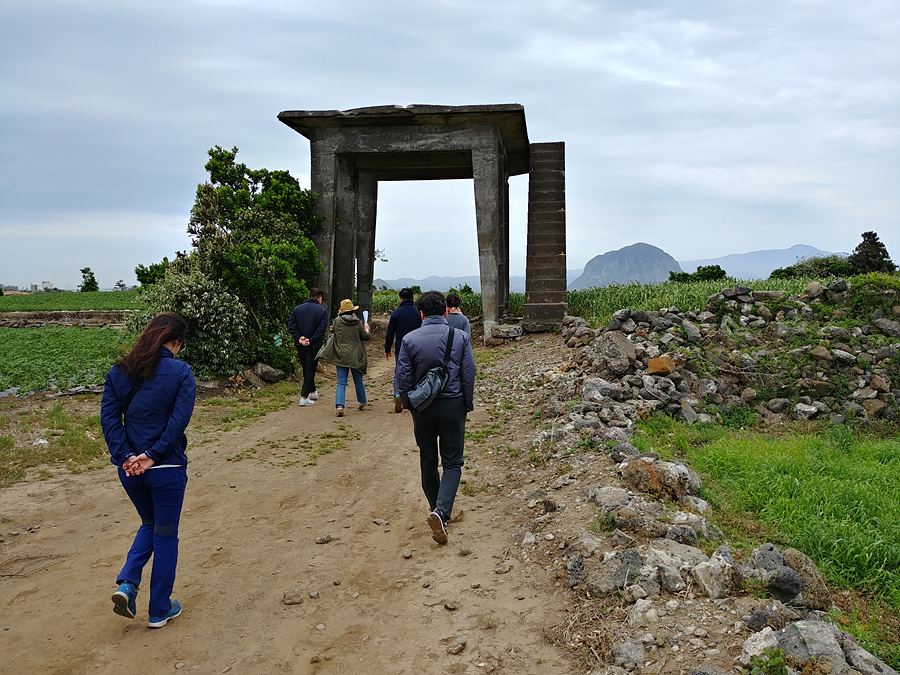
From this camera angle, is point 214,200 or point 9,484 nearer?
point 9,484

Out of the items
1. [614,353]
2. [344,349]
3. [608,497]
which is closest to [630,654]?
[608,497]

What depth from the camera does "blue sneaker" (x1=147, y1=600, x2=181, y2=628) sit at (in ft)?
14.0

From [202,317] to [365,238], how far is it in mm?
10306

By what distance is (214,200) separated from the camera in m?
14.1

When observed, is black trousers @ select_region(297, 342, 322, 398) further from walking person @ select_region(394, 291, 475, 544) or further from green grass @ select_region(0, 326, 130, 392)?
walking person @ select_region(394, 291, 475, 544)

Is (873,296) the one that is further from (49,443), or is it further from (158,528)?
(49,443)

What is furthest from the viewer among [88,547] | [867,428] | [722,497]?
[867,428]

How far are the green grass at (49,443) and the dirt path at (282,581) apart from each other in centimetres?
50

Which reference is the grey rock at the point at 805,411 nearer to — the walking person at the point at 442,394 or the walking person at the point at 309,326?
the walking person at the point at 442,394

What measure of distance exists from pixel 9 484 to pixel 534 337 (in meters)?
12.7

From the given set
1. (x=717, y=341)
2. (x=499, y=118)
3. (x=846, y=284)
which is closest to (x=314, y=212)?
(x=499, y=118)

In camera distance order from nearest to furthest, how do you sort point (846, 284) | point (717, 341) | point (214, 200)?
point (717, 341)
point (846, 284)
point (214, 200)

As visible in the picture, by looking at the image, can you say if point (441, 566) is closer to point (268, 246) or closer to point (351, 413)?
point (351, 413)

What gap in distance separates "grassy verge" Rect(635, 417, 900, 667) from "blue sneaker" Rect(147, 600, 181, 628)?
432 cm
